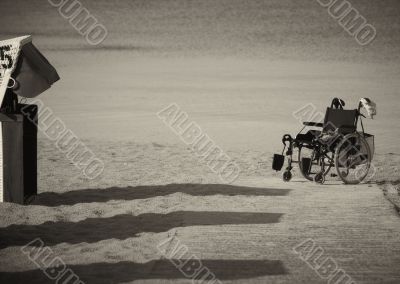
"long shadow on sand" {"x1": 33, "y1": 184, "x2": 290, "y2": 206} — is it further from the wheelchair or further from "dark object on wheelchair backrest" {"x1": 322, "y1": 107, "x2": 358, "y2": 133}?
"dark object on wheelchair backrest" {"x1": 322, "y1": 107, "x2": 358, "y2": 133}

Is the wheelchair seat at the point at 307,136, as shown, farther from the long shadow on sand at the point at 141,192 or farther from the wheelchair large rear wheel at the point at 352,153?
the long shadow on sand at the point at 141,192

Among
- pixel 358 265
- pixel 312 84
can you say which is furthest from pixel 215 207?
pixel 312 84

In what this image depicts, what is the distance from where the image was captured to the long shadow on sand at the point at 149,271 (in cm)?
618

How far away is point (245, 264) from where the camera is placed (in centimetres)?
660

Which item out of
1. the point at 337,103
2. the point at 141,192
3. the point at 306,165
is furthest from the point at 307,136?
the point at 141,192

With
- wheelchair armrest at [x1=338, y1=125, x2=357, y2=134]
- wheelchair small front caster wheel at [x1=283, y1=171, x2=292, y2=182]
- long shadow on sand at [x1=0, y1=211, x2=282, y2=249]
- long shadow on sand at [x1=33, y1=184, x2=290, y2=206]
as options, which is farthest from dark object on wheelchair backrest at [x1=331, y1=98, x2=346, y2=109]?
long shadow on sand at [x1=0, y1=211, x2=282, y2=249]

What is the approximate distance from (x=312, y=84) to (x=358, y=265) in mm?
16371

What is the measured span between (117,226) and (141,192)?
1867 millimetres

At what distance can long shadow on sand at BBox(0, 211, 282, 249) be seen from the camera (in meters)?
7.51

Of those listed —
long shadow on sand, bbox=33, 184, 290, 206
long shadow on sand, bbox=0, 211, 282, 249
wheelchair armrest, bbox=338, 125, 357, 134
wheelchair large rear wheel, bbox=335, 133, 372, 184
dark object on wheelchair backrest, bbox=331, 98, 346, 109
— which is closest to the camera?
long shadow on sand, bbox=0, 211, 282, 249

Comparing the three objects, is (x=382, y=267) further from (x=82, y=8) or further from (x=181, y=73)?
(x=82, y=8)

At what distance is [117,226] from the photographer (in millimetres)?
8023

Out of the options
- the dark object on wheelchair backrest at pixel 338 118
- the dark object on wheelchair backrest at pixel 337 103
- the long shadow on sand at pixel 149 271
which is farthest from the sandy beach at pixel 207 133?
the dark object on wheelchair backrest at pixel 337 103

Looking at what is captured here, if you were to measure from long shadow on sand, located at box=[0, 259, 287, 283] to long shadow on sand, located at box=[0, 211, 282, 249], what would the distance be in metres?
0.96
